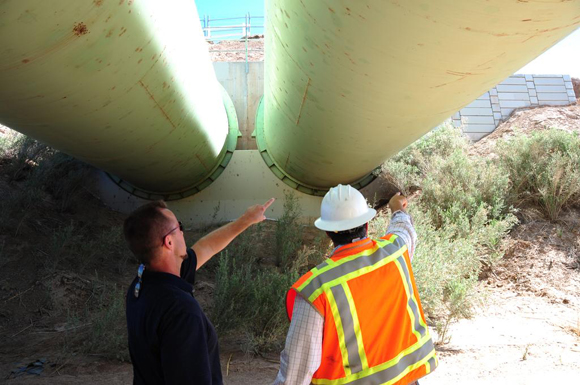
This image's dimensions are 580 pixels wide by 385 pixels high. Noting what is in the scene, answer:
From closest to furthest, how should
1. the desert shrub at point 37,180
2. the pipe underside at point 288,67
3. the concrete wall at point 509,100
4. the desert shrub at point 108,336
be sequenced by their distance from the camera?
the pipe underside at point 288,67, the desert shrub at point 108,336, the desert shrub at point 37,180, the concrete wall at point 509,100

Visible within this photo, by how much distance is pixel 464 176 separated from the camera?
8148mm

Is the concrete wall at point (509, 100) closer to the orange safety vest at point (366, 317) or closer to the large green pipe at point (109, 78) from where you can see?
the large green pipe at point (109, 78)

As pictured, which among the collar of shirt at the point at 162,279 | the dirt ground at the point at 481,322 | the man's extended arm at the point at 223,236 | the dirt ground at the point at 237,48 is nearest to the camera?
the collar of shirt at the point at 162,279

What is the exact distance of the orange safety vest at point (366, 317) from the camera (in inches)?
76.7

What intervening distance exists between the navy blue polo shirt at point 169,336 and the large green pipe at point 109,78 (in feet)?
5.16

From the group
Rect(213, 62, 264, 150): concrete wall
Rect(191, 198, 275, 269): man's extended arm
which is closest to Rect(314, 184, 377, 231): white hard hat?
Rect(191, 198, 275, 269): man's extended arm

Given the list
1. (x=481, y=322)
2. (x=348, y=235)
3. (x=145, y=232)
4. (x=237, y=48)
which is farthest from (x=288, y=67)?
(x=237, y=48)

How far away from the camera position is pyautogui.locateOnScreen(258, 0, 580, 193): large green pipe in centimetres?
219

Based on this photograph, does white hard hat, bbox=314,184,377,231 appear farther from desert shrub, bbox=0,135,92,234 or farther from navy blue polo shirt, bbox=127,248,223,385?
desert shrub, bbox=0,135,92,234

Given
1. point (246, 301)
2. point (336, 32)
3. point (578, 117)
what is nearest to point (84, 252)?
point (246, 301)

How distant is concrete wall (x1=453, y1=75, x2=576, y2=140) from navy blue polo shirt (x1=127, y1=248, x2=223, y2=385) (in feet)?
33.2

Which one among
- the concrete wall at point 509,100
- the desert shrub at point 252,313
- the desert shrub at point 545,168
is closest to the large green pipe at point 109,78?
the desert shrub at point 252,313

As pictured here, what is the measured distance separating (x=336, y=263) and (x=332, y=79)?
1775 mm

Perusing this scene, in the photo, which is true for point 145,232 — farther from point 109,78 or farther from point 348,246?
point 109,78
